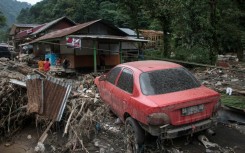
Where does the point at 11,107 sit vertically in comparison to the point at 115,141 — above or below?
above

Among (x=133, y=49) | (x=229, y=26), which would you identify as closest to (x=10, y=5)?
(x=133, y=49)

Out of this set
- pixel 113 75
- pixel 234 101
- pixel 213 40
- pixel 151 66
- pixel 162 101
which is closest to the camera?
pixel 162 101

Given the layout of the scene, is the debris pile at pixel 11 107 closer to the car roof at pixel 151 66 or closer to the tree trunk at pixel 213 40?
the car roof at pixel 151 66

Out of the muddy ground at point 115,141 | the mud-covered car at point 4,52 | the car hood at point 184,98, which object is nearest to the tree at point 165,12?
the mud-covered car at point 4,52

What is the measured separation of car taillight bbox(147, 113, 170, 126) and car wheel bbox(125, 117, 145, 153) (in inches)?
24.9

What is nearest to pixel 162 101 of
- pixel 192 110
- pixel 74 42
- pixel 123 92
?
pixel 192 110

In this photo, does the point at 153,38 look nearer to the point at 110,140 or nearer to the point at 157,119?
the point at 110,140

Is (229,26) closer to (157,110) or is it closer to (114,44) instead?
(114,44)

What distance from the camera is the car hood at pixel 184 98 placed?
213 inches

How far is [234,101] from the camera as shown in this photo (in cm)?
829

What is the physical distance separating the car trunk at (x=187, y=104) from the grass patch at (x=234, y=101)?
7.58 feet

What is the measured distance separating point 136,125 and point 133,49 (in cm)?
2400

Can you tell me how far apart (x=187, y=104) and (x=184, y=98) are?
0.15m

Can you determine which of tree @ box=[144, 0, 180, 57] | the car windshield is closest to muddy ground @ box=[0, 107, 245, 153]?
the car windshield
